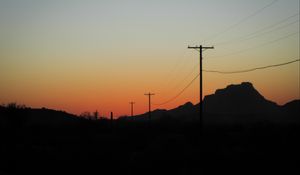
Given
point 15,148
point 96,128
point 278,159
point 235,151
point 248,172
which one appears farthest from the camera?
point 96,128

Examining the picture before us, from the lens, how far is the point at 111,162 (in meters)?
37.4

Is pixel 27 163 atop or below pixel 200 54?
below

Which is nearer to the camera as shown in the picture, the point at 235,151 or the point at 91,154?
the point at 235,151

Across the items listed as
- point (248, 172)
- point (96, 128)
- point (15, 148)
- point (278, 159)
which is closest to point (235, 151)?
point (278, 159)

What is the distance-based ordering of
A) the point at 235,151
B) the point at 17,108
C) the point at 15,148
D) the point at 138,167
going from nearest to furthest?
the point at 138,167, the point at 235,151, the point at 15,148, the point at 17,108

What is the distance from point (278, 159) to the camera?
30.4 m

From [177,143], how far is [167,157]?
7.18 m

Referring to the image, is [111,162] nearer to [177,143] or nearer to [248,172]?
[177,143]

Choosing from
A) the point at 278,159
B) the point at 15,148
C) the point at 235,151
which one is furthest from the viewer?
the point at 15,148

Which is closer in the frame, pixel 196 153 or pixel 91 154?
pixel 196 153

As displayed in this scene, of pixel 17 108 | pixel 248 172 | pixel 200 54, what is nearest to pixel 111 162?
pixel 248 172

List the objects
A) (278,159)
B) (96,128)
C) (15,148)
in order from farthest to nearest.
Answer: (96,128) < (15,148) < (278,159)

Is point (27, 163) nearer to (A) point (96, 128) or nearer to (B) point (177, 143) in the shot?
(B) point (177, 143)

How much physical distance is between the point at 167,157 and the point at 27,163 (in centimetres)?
1056
